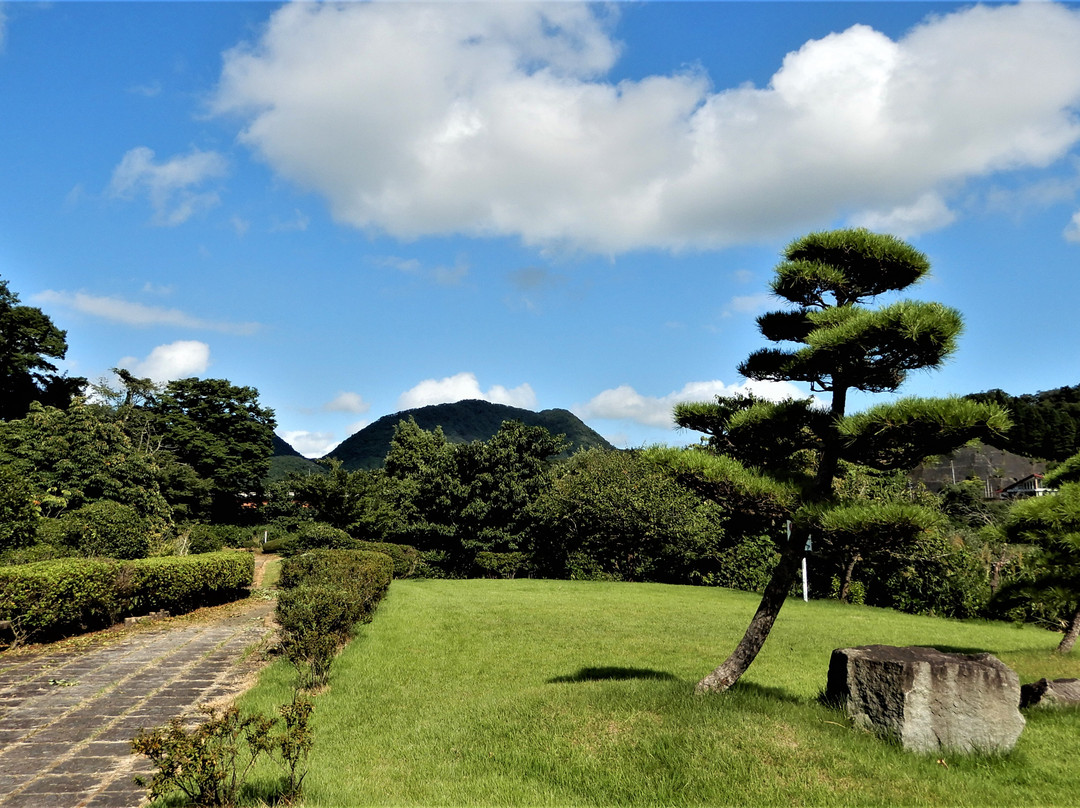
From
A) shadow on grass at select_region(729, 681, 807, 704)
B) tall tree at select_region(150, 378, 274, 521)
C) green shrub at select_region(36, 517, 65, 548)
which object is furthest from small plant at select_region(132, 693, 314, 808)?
tall tree at select_region(150, 378, 274, 521)

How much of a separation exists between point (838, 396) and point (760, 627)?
2.46 meters

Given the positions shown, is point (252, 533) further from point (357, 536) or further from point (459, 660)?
point (459, 660)

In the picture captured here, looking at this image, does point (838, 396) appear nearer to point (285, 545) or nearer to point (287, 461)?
point (285, 545)

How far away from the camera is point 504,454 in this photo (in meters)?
26.5

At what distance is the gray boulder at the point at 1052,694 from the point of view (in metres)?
6.66

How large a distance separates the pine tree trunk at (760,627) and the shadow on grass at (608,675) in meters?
1.28

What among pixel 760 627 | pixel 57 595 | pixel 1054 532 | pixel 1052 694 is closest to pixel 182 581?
pixel 57 595

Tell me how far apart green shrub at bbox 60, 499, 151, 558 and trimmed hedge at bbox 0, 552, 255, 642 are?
3085mm

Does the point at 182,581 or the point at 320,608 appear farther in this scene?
the point at 182,581

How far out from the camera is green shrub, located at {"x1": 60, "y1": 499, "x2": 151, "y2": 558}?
51.3 ft

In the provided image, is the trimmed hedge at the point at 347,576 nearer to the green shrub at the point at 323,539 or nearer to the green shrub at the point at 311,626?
the green shrub at the point at 311,626

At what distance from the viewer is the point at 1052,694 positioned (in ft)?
22.0

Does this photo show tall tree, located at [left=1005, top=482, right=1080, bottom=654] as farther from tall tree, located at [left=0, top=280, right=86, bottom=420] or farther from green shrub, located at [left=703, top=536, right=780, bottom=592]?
tall tree, located at [left=0, top=280, right=86, bottom=420]

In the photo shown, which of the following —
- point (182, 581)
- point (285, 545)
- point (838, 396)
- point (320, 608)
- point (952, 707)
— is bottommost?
point (285, 545)
